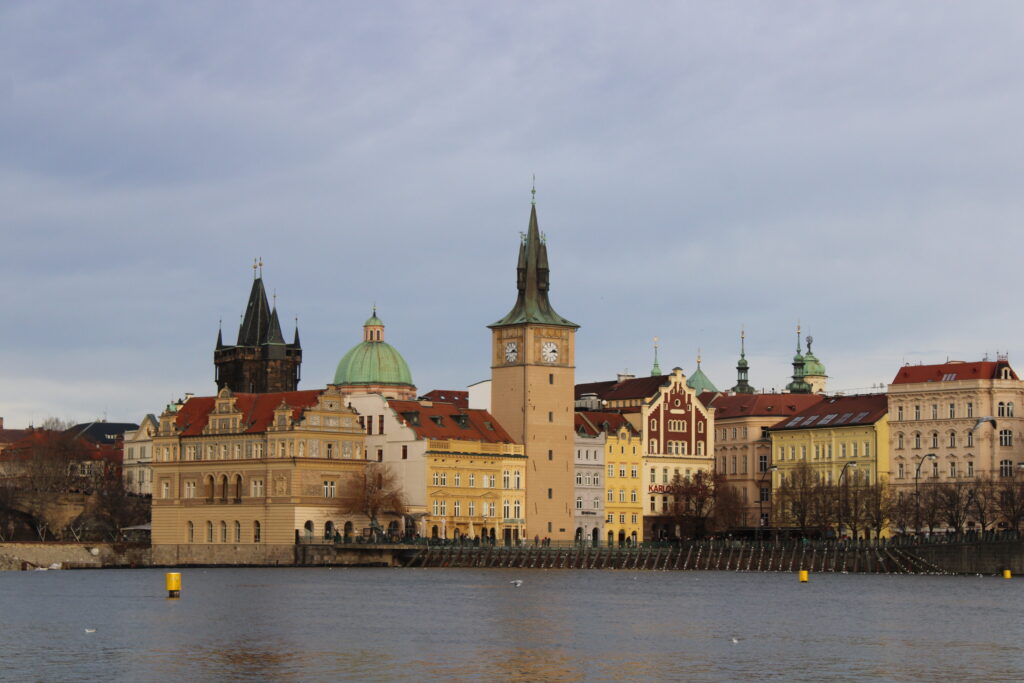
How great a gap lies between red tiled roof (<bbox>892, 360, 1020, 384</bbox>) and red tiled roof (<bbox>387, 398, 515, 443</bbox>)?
3119 cm

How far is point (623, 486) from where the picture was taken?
172500 millimetres

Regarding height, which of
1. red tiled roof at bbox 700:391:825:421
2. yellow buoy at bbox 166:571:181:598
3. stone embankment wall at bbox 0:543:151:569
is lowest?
yellow buoy at bbox 166:571:181:598

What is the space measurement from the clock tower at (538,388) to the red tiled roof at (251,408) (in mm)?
16163

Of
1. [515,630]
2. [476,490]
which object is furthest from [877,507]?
[515,630]

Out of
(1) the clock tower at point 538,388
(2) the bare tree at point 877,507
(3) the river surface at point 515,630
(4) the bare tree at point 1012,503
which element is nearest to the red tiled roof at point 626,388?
(1) the clock tower at point 538,388

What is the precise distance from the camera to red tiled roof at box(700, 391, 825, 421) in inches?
7111

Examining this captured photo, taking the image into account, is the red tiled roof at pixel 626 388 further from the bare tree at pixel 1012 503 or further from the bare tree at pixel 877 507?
the bare tree at pixel 1012 503

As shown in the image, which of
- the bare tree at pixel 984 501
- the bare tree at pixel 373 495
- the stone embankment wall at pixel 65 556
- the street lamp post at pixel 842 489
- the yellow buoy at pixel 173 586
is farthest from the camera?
the bare tree at pixel 373 495

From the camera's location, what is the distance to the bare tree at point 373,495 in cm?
15075

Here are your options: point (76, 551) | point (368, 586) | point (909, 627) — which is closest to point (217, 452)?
point (76, 551)

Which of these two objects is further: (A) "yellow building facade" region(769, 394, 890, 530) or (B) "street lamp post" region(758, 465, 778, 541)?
(B) "street lamp post" region(758, 465, 778, 541)

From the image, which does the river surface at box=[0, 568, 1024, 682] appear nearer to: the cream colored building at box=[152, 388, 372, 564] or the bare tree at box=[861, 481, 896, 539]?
the bare tree at box=[861, 481, 896, 539]

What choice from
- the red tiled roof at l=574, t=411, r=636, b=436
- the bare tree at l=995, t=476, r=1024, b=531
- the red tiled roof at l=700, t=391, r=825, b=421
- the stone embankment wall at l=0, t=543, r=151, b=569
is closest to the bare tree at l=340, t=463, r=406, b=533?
the stone embankment wall at l=0, t=543, r=151, b=569

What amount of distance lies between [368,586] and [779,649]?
46559 mm
